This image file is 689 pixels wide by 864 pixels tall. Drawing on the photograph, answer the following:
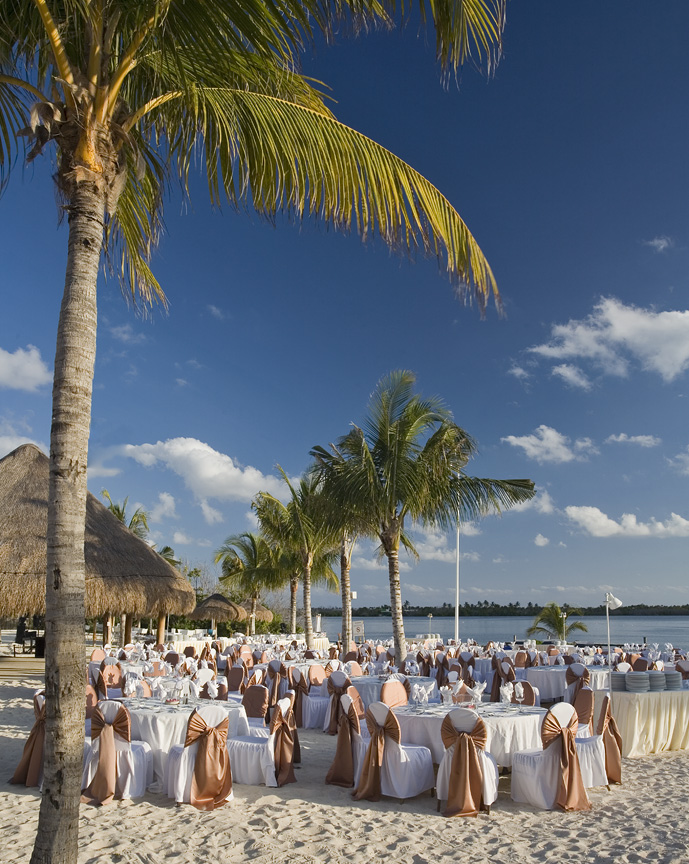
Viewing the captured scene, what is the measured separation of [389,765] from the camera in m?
6.55

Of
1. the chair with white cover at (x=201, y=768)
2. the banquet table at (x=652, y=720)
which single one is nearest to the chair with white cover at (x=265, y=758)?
the chair with white cover at (x=201, y=768)

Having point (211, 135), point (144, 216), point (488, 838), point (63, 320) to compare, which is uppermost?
point (211, 135)

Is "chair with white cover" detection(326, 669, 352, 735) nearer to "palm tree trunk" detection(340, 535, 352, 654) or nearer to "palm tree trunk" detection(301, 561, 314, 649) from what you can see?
"palm tree trunk" detection(340, 535, 352, 654)

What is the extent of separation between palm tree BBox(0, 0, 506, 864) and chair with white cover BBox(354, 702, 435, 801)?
389 cm

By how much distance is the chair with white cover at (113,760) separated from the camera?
20.7ft

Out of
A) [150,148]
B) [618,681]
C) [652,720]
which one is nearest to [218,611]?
[618,681]

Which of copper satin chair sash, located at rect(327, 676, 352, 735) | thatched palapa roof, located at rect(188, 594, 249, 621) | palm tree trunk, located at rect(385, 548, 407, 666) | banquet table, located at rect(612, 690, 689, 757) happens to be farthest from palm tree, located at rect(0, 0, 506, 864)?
thatched palapa roof, located at rect(188, 594, 249, 621)

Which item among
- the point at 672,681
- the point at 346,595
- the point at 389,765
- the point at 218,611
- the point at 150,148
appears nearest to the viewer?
the point at 150,148

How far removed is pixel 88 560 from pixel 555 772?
8.39m

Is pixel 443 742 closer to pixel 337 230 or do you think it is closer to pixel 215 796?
pixel 215 796

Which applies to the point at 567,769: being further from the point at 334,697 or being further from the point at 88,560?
the point at 88,560

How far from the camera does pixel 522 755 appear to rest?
6590 mm

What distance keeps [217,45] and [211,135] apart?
68 centimetres

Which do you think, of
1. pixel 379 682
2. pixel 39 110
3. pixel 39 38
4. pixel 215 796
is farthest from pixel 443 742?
pixel 39 38
